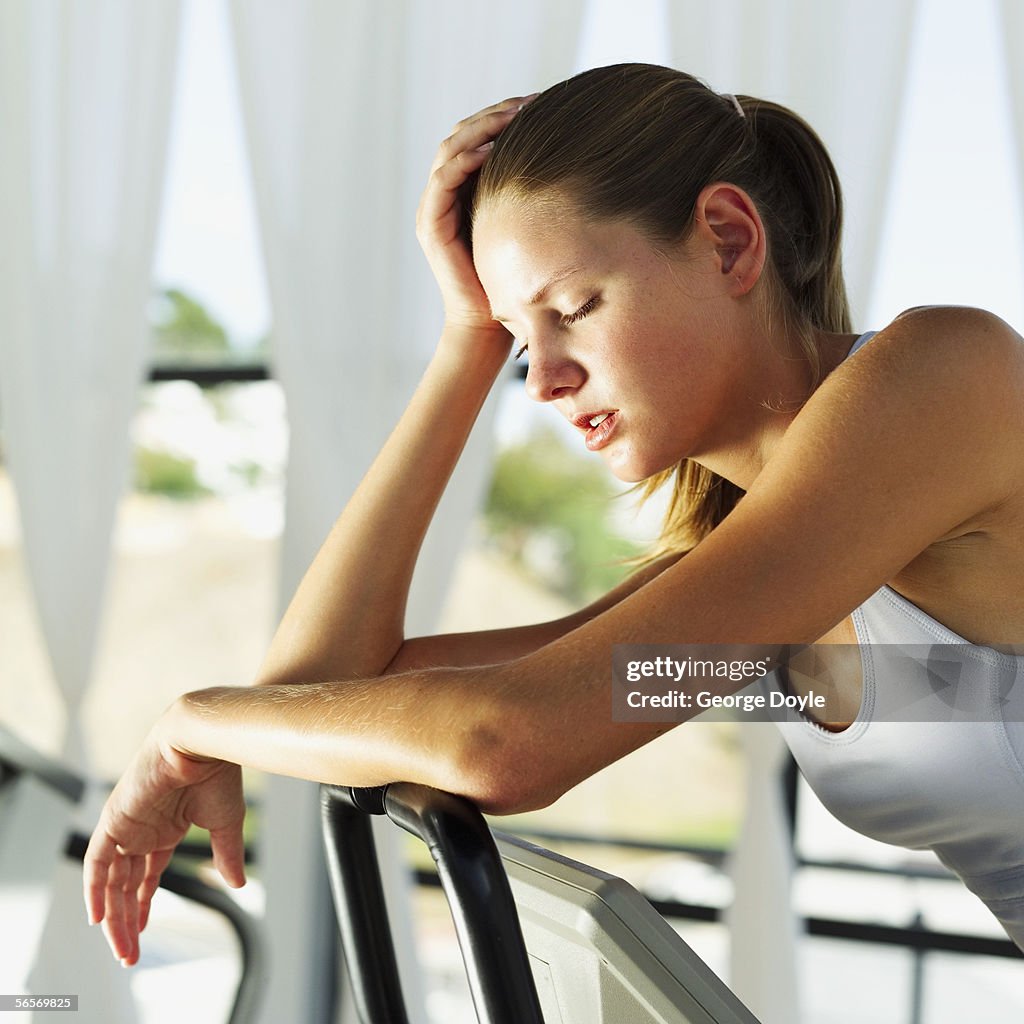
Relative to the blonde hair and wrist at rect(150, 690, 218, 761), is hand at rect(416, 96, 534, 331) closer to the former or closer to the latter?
the blonde hair

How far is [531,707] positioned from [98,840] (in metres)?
0.59

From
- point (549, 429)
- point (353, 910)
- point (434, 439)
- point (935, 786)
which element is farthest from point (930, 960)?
point (549, 429)

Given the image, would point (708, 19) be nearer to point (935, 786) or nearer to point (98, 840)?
point (935, 786)

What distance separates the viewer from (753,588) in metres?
0.75

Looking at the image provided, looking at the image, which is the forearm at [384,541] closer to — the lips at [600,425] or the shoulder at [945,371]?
the lips at [600,425]

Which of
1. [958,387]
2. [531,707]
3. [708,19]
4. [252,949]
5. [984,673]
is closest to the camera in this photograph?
[531,707]

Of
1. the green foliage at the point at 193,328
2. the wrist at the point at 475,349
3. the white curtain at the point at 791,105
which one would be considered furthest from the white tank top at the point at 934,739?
the green foliage at the point at 193,328

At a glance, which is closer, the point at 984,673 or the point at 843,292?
the point at 984,673

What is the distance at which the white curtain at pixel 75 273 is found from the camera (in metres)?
2.71

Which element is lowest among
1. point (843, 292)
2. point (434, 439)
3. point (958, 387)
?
point (958, 387)

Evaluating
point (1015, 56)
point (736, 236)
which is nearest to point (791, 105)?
point (1015, 56)

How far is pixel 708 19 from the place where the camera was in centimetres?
227

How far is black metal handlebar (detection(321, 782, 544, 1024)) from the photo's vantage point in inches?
21.0

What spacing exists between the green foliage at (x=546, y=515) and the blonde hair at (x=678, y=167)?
11559mm
